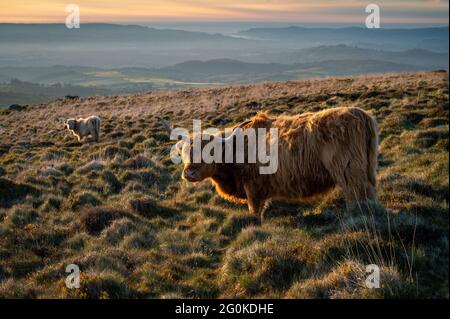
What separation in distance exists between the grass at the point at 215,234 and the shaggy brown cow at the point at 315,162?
0.44 meters

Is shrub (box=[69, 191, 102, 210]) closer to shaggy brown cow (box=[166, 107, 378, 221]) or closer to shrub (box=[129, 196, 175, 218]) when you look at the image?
shrub (box=[129, 196, 175, 218])

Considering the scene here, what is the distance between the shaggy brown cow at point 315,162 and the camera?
657cm

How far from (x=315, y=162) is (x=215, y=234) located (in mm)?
2208

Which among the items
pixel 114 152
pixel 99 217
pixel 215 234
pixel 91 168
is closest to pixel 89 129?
pixel 114 152

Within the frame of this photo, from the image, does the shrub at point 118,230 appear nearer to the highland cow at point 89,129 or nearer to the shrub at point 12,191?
the shrub at point 12,191

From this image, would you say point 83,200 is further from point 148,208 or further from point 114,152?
point 114,152

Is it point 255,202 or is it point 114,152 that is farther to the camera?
point 114,152

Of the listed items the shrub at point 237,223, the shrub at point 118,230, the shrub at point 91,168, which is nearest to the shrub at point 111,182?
the shrub at point 91,168

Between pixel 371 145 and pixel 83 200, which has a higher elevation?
pixel 371 145

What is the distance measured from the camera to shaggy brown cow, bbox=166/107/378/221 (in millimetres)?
6570

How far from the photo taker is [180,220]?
336 inches

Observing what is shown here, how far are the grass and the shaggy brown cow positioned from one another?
1.46ft

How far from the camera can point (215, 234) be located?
743cm

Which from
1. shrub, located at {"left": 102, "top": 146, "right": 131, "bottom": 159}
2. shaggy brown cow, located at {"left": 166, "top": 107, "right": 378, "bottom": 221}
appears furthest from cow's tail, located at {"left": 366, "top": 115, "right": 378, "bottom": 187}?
shrub, located at {"left": 102, "top": 146, "right": 131, "bottom": 159}
